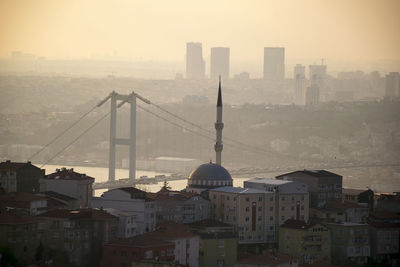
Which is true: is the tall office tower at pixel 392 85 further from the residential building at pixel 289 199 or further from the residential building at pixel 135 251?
the residential building at pixel 135 251

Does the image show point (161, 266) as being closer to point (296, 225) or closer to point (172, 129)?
point (296, 225)

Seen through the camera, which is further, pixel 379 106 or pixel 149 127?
pixel 379 106

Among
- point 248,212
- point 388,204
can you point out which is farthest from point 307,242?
point 388,204

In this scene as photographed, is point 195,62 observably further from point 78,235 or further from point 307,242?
point 78,235

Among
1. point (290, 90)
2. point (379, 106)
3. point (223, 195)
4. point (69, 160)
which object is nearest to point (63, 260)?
point (223, 195)

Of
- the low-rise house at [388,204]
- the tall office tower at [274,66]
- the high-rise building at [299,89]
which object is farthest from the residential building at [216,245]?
the tall office tower at [274,66]

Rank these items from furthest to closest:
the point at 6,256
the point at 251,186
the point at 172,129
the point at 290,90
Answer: the point at 290,90, the point at 172,129, the point at 251,186, the point at 6,256

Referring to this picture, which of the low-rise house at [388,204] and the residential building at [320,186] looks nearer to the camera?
the residential building at [320,186]
